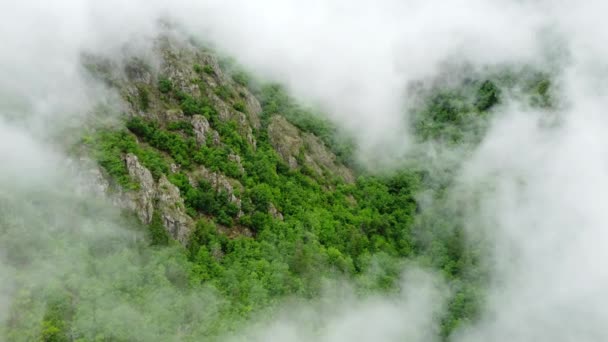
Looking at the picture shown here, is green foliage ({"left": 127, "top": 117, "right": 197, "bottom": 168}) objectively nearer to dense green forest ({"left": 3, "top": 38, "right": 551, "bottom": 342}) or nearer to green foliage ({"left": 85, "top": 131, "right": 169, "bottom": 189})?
dense green forest ({"left": 3, "top": 38, "right": 551, "bottom": 342})

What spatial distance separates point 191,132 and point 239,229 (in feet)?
81.9

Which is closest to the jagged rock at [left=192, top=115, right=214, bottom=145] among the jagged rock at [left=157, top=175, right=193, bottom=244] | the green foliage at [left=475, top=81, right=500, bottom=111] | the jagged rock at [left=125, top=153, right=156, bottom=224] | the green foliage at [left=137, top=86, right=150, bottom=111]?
the green foliage at [left=137, top=86, right=150, bottom=111]

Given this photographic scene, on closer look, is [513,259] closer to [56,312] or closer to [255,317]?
[255,317]

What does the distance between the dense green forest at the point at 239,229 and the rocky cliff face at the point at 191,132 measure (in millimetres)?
466

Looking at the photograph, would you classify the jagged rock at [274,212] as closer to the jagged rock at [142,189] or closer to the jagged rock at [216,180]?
the jagged rock at [216,180]

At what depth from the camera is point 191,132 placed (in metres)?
119

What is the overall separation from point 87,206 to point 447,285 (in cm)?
8154

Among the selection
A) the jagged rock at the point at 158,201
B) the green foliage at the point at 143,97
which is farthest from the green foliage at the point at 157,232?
the green foliage at the point at 143,97

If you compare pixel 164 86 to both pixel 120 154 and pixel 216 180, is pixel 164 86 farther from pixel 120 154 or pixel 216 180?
pixel 216 180

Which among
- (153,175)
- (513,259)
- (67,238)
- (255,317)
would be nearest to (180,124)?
(153,175)

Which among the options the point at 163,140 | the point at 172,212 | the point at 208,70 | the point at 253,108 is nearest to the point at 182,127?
the point at 163,140

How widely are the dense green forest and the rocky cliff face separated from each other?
466 mm

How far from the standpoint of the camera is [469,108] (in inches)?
7062

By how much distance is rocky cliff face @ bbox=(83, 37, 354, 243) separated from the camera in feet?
337
